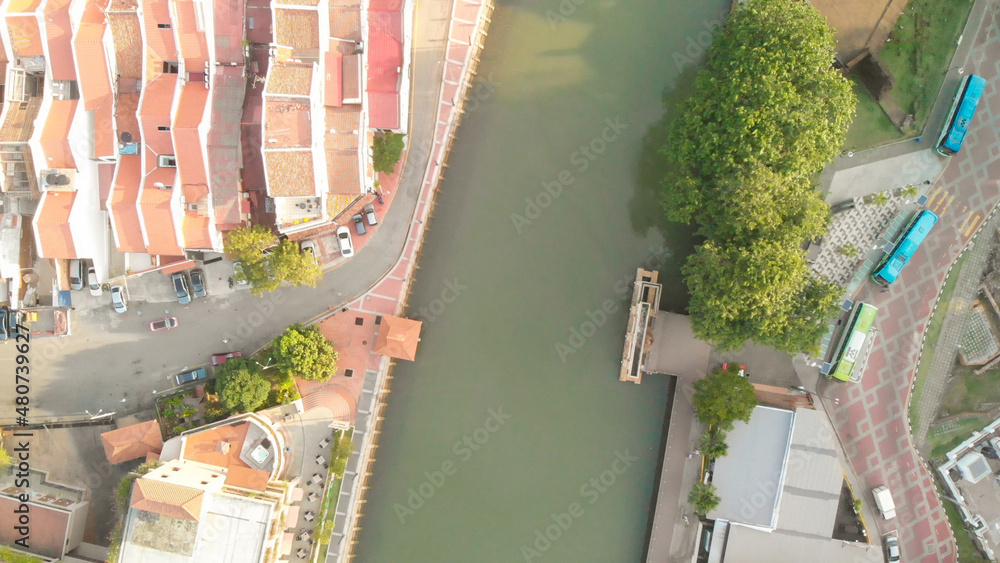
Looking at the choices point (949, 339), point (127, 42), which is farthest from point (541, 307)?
point (127, 42)

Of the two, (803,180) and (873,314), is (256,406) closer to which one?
(803,180)

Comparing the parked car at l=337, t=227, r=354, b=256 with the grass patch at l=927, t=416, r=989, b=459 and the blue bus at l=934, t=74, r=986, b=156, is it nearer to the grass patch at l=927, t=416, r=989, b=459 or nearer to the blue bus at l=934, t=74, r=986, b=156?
the blue bus at l=934, t=74, r=986, b=156

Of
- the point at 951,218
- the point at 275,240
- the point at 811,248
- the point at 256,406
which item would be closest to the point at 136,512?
the point at 256,406

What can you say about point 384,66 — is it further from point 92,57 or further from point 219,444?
point 219,444

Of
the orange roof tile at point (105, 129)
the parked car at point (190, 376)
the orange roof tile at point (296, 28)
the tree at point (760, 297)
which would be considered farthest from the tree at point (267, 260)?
the tree at point (760, 297)

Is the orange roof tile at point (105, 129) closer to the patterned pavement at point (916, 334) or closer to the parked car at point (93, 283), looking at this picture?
the parked car at point (93, 283)

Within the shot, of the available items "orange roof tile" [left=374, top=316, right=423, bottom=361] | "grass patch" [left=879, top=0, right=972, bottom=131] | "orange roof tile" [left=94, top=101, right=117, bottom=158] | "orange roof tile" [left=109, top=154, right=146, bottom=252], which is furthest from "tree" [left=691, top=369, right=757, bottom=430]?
"orange roof tile" [left=94, top=101, right=117, bottom=158]
